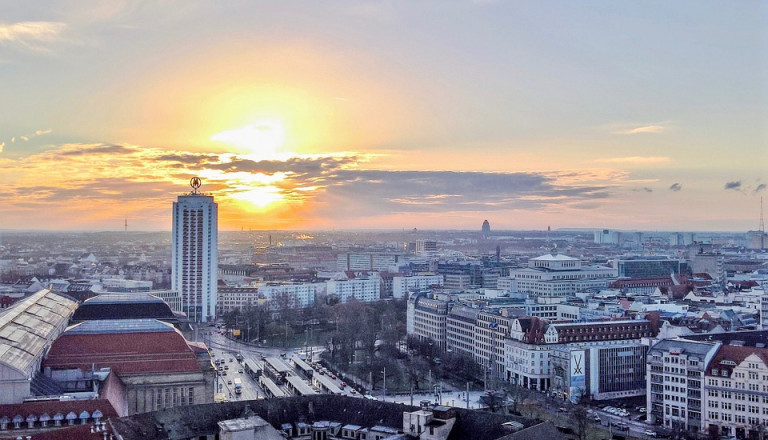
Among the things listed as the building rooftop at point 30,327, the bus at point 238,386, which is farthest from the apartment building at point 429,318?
the building rooftop at point 30,327

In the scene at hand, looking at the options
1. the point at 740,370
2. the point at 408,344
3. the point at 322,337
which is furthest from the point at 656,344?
the point at 322,337

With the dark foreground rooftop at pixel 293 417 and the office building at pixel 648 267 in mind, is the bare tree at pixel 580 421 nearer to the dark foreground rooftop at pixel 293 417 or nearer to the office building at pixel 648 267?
the dark foreground rooftop at pixel 293 417

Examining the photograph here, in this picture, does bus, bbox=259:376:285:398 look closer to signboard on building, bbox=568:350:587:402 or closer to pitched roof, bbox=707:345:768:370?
signboard on building, bbox=568:350:587:402

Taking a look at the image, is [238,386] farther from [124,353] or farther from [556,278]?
[556,278]

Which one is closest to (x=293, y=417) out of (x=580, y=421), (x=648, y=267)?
(x=580, y=421)

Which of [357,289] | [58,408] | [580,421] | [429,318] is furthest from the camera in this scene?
[357,289]

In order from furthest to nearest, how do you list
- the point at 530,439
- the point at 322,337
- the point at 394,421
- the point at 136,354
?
the point at 322,337, the point at 136,354, the point at 394,421, the point at 530,439

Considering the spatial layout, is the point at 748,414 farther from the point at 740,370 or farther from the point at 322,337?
the point at 322,337

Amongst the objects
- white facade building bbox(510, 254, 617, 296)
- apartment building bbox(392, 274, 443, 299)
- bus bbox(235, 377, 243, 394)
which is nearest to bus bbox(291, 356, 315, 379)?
bus bbox(235, 377, 243, 394)
